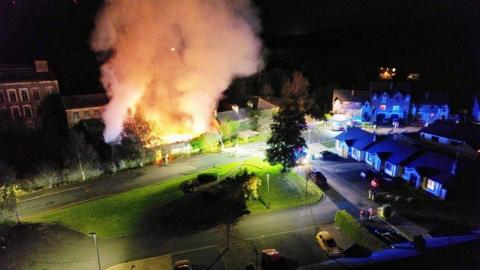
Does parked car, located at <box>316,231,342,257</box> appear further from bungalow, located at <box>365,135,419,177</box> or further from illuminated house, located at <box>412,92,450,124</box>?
illuminated house, located at <box>412,92,450,124</box>

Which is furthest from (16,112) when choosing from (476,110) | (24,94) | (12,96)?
(476,110)

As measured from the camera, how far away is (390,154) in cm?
3353

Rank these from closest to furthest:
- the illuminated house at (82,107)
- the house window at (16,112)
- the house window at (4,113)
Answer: the house window at (4,113), the house window at (16,112), the illuminated house at (82,107)

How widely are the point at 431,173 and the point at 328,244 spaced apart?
1498 cm

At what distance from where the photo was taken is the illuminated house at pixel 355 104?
5631cm

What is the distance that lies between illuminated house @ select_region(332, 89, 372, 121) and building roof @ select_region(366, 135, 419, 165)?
20.7 metres

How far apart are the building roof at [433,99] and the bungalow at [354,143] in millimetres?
22281

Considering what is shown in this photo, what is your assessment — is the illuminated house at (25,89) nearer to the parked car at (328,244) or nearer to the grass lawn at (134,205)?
the grass lawn at (134,205)

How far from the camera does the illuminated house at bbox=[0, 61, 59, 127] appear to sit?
43625 millimetres

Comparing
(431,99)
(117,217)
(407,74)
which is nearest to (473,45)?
(407,74)

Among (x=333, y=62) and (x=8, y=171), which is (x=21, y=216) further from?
(x=333, y=62)

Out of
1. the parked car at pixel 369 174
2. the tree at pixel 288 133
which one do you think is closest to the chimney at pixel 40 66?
the tree at pixel 288 133

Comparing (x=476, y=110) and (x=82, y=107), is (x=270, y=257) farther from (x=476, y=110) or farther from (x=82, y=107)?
(x=476, y=110)

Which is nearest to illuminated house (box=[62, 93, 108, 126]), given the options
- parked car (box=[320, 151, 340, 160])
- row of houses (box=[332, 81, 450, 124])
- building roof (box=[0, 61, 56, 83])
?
building roof (box=[0, 61, 56, 83])
